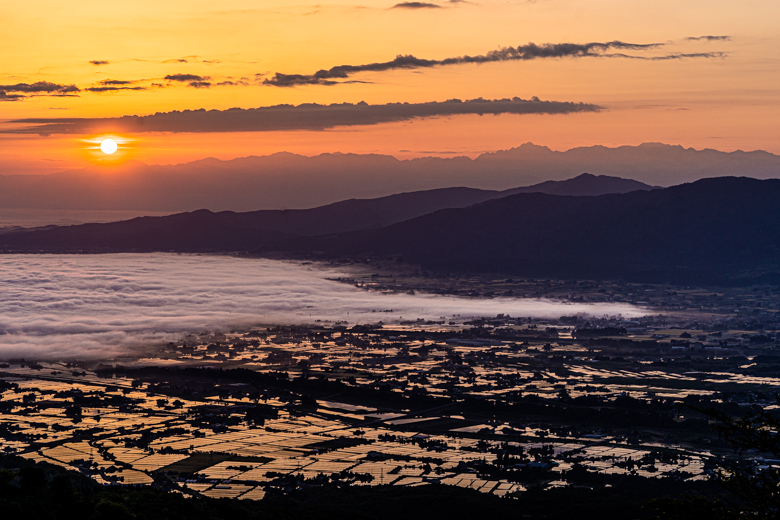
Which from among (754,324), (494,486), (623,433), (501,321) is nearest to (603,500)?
(494,486)

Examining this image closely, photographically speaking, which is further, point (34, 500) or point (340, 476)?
point (340, 476)

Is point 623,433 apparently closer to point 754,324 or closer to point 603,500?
point 603,500

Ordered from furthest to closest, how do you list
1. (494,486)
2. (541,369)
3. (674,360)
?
(674,360)
(541,369)
(494,486)

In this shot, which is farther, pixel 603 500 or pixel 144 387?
pixel 144 387

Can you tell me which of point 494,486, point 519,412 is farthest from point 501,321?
point 494,486

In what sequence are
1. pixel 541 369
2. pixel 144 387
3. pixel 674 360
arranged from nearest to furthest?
pixel 144 387 < pixel 541 369 < pixel 674 360

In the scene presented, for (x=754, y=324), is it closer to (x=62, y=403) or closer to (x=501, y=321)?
(x=501, y=321)

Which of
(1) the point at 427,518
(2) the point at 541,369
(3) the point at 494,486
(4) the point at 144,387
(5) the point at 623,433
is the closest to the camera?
(1) the point at 427,518

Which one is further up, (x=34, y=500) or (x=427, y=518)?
(x=34, y=500)

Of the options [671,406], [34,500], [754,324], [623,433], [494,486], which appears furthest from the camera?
[754,324]
